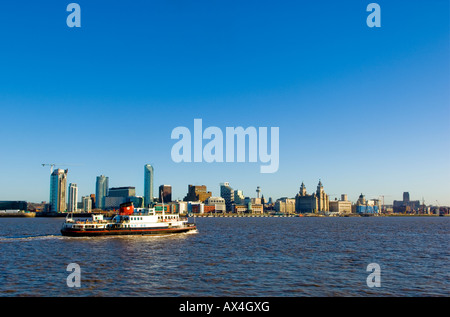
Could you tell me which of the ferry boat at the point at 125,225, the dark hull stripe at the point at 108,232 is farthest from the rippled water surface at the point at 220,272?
the ferry boat at the point at 125,225

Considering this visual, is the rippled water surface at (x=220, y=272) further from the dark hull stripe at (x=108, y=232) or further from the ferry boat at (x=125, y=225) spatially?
the ferry boat at (x=125, y=225)

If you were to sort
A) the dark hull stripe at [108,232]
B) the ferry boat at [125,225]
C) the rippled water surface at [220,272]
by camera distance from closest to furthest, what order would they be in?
the rippled water surface at [220,272], the dark hull stripe at [108,232], the ferry boat at [125,225]

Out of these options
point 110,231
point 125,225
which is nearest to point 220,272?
point 125,225

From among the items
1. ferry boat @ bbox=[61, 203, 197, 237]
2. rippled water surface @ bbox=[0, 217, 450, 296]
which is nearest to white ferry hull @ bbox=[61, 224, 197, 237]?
ferry boat @ bbox=[61, 203, 197, 237]

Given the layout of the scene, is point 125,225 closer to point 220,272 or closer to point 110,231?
point 110,231

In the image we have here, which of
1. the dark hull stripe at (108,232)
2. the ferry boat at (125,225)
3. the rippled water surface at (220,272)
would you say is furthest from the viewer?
the ferry boat at (125,225)

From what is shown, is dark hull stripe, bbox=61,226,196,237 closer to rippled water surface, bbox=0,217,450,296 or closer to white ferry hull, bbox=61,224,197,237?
white ferry hull, bbox=61,224,197,237
